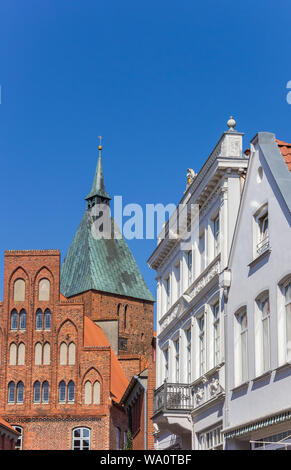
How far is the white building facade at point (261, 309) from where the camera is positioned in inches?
774

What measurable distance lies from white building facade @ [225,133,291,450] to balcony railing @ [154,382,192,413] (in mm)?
4425

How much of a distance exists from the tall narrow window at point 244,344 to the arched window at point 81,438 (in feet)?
110

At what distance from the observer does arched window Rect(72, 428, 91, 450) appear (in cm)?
5462

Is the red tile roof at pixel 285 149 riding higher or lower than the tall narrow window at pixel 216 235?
higher

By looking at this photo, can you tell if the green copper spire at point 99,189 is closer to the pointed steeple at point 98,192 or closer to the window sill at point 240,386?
the pointed steeple at point 98,192

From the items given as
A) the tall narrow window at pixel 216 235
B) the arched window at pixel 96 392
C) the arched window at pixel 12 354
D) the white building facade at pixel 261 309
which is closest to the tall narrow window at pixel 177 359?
the tall narrow window at pixel 216 235

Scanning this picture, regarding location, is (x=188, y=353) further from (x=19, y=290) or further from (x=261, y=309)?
(x=19, y=290)

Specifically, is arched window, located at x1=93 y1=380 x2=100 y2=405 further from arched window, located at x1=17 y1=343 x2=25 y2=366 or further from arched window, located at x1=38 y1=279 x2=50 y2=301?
arched window, located at x1=38 y1=279 x2=50 y2=301

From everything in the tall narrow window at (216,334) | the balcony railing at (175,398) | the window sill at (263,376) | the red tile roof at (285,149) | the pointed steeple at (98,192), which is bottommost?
the window sill at (263,376)

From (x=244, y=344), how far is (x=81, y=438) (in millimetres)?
34125

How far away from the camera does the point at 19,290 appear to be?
56.4 m

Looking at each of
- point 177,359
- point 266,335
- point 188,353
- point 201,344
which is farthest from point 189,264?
point 266,335
